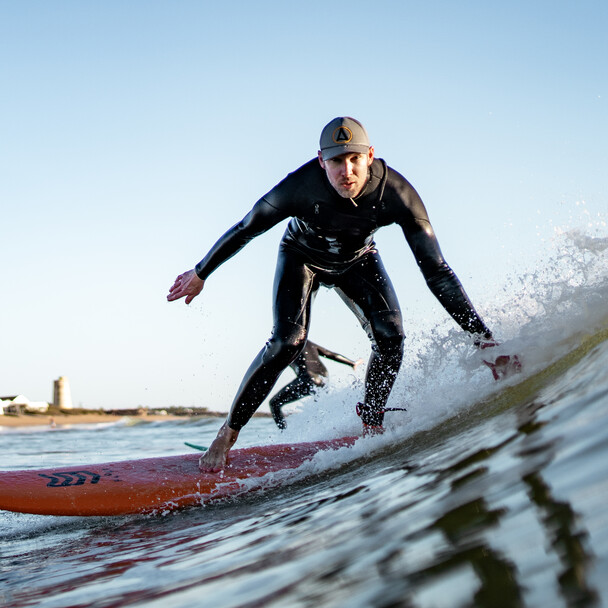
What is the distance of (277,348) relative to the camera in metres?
4.02


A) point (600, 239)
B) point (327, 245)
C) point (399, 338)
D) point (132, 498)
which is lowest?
point (132, 498)

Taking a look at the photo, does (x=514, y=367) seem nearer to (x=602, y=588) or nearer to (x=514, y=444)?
(x=514, y=444)

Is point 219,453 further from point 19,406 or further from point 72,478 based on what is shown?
point 19,406

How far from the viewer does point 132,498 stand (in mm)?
3869

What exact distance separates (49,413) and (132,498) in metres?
34.3

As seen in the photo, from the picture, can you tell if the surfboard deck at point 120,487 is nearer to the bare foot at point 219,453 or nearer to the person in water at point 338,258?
the bare foot at point 219,453

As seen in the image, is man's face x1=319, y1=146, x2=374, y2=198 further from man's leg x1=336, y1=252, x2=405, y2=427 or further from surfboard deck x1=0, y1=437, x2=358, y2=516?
surfboard deck x1=0, y1=437, x2=358, y2=516

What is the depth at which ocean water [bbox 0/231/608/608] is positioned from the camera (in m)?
1.20

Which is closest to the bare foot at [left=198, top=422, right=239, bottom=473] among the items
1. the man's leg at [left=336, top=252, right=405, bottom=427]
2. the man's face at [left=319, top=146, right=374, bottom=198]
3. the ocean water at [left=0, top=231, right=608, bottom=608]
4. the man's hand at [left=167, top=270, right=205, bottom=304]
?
the ocean water at [left=0, top=231, right=608, bottom=608]

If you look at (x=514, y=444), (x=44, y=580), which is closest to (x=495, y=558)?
(x=514, y=444)

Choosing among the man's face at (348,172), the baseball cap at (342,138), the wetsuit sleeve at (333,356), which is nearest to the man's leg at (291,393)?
the wetsuit sleeve at (333,356)

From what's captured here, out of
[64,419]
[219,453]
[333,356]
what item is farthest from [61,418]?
[219,453]

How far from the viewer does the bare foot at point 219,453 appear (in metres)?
4.20

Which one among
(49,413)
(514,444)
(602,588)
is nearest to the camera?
(602,588)
